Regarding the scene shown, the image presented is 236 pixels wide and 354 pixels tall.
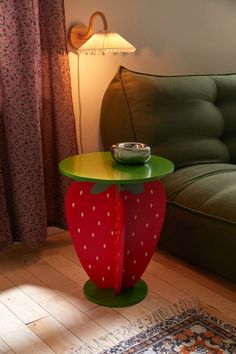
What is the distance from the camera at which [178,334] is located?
5.25ft

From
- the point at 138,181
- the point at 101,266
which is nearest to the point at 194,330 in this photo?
the point at 101,266

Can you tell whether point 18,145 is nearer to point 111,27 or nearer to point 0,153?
point 0,153

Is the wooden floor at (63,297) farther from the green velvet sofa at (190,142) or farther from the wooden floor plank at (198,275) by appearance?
the green velvet sofa at (190,142)

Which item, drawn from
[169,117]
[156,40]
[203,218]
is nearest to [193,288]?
[203,218]

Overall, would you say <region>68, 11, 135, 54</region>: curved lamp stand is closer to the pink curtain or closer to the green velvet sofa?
the pink curtain

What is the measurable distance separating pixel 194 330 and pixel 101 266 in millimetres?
438

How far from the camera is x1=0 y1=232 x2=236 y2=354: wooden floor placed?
1.58 metres

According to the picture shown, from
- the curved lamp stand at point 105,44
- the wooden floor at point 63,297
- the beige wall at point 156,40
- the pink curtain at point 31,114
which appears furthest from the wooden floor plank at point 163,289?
the curved lamp stand at point 105,44

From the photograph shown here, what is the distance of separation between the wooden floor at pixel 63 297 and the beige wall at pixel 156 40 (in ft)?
2.23

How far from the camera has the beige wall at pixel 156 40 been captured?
2.31 m

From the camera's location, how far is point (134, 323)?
65.3 inches

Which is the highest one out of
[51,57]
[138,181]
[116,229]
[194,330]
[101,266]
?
[51,57]

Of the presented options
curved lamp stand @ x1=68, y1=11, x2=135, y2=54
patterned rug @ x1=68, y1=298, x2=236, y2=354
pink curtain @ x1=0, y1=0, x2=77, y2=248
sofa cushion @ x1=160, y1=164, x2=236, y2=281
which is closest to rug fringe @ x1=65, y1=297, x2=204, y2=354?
patterned rug @ x1=68, y1=298, x2=236, y2=354

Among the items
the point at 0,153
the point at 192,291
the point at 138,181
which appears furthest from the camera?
the point at 0,153
